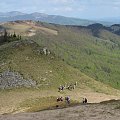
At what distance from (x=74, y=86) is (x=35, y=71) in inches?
606

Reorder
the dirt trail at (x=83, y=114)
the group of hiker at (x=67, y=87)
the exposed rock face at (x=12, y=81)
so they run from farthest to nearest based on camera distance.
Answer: the exposed rock face at (x=12, y=81)
the group of hiker at (x=67, y=87)
the dirt trail at (x=83, y=114)

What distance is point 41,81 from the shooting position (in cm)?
10162

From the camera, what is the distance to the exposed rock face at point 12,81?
96.2m

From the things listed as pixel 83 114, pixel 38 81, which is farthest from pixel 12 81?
pixel 83 114

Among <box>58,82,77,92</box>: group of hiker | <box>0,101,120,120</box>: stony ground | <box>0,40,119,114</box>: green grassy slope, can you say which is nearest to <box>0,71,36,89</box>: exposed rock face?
<box>0,40,119,114</box>: green grassy slope

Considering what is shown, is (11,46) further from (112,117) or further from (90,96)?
(112,117)

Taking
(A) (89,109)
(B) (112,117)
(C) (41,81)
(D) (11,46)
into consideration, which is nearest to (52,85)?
(C) (41,81)

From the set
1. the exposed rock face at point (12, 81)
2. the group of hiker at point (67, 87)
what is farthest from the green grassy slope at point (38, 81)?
the exposed rock face at point (12, 81)

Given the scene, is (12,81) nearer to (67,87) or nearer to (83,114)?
(67,87)

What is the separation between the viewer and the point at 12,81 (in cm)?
9831

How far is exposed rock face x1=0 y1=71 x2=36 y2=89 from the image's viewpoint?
9619cm

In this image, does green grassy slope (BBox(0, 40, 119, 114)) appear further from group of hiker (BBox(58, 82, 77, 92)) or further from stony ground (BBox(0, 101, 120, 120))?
stony ground (BBox(0, 101, 120, 120))

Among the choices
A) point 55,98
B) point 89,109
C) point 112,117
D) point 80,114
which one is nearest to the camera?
point 112,117

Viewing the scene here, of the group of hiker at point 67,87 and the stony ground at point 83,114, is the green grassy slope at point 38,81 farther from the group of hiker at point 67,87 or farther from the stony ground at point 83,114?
the stony ground at point 83,114
